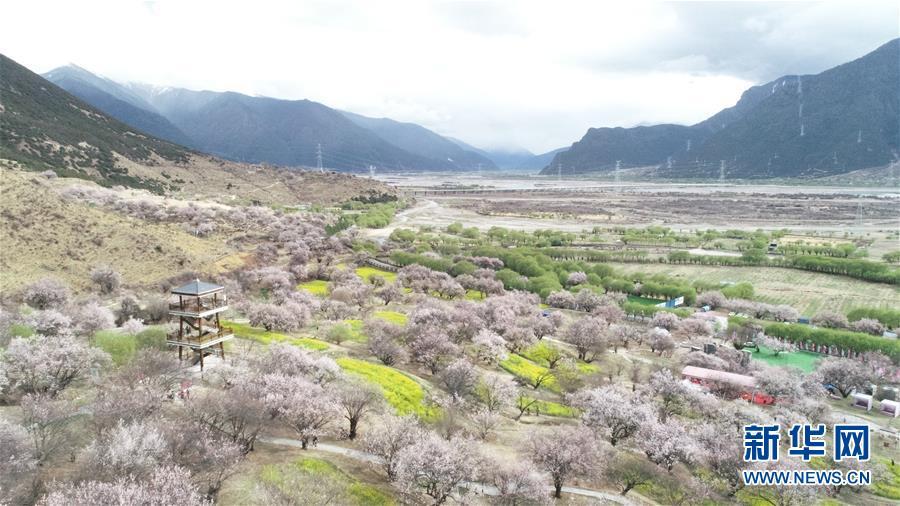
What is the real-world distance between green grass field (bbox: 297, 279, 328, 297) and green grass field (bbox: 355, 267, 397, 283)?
7.83m

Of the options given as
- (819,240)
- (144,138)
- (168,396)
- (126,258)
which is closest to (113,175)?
(144,138)

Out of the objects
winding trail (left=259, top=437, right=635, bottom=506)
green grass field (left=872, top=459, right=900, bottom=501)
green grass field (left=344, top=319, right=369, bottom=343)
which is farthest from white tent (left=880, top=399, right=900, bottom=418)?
green grass field (left=344, top=319, right=369, bottom=343)

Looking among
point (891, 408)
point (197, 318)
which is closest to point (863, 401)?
point (891, 408)

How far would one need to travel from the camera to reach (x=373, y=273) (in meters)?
86.8

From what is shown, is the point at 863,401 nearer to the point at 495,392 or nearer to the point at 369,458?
the point at 495,392

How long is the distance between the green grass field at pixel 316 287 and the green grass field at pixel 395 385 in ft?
96.2

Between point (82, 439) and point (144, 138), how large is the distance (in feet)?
636

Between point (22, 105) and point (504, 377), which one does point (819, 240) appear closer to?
point (504, 377)

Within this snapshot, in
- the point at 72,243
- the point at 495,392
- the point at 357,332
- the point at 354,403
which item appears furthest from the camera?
the point at 72,243

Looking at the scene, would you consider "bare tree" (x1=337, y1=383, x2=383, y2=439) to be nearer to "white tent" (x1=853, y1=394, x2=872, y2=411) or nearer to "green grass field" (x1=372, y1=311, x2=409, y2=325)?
"green grass field" (x1=372, y1=311, x2=409, y2=325)

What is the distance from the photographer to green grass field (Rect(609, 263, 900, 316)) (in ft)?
254

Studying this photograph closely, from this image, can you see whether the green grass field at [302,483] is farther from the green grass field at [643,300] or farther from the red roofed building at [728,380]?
the green grass field at [643,300]

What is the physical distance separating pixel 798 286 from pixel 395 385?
8243 cm

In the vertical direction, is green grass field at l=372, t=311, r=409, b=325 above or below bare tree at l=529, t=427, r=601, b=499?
above
